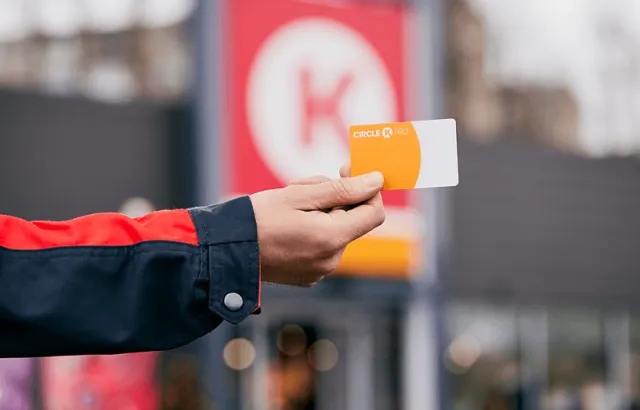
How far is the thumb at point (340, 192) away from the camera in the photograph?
1812mm

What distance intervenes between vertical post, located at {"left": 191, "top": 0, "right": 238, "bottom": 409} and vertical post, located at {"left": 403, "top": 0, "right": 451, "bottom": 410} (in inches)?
102

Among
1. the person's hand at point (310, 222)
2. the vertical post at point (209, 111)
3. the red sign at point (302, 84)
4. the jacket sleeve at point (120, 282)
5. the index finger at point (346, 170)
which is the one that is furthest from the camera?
the red sign at point (302, 84)

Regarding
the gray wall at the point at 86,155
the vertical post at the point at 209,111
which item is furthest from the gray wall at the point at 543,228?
the gray wall at the point at 86,155

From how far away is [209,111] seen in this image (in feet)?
36.1

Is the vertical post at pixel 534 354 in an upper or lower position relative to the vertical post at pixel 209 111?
lower

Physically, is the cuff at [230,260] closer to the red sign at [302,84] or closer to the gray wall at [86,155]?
the gray wall at [86,155]

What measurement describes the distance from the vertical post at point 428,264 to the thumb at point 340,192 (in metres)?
10.8

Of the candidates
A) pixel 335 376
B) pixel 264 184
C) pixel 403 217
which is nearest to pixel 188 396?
pixel 264 184

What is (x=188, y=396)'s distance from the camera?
8016 millimetres

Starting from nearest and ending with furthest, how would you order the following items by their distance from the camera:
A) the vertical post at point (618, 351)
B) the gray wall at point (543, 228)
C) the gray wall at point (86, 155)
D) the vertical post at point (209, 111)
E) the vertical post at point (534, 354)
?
the gray wall at point (86, 155) < the vertical post at point (209, 111) < the gray wall at point (543, 228) < the vertical post at point (534, 354) < the vertical post at point (618, 351)

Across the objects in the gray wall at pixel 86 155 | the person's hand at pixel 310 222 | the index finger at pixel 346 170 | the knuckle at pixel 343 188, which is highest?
the gray wall at pixel 86 155

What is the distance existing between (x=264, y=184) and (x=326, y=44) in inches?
68.9

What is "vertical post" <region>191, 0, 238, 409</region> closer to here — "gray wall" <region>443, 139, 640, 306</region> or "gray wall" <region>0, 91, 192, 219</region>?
"gray wall" <region>0, 91, 192, 219</region>

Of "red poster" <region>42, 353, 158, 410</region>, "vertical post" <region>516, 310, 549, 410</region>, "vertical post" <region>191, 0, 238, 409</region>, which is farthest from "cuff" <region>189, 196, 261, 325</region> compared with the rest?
"vertical post" <region>516, 310, 549, 410</region>
